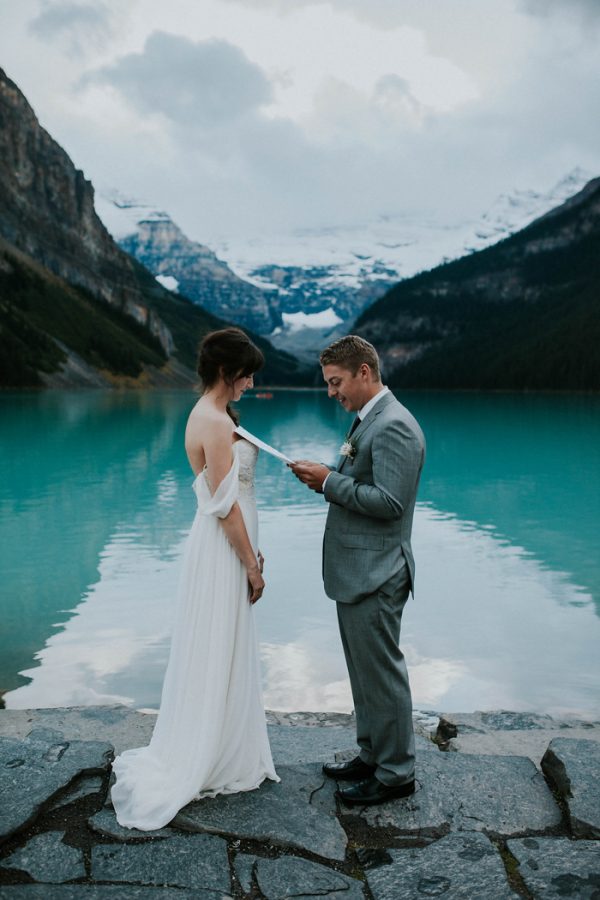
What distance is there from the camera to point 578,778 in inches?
177

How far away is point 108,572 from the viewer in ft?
45.8

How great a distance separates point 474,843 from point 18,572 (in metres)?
11.4

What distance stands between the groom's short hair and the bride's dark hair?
41 centimetres

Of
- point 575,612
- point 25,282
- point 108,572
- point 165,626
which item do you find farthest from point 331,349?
point 25,282

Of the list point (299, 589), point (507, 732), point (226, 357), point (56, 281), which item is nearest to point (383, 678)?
point (226, 357)

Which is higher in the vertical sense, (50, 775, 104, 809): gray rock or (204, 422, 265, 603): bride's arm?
(204, 422, 265, 603): bride's arm

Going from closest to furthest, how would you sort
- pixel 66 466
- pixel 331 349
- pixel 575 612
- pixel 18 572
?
pixel 331 349
pixel 575 612
pixel 18 572
pixel 66 466

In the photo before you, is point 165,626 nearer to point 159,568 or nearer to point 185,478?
point 159,568

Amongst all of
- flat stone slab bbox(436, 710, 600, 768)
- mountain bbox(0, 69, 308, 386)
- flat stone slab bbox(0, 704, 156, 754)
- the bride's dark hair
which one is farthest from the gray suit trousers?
mountain bbox(0, 69, 308, 386)

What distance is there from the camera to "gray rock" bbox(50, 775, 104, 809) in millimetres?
4268

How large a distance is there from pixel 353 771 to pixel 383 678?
28.5 inches

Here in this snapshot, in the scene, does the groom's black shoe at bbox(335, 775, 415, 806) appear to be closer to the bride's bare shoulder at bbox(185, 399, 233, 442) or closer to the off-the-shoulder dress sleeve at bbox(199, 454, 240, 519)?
the off-the-shoulder dress sleeve at bbox(199, 454, 240, 519)

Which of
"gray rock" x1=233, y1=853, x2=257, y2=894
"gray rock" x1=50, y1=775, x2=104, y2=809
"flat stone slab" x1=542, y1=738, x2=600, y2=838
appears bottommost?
"gray rock" x1=50, y1=775, x2=104, y2=809

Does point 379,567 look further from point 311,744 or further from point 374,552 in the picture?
point 311,744
